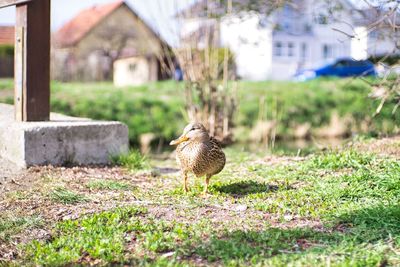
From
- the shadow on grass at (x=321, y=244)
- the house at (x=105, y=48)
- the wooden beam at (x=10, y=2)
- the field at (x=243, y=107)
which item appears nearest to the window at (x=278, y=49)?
the house at (x=105, y=48)

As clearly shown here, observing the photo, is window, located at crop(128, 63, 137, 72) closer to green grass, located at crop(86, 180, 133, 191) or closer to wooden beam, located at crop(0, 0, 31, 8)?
wooden beam, located at crop(0, 0, 31, 8)

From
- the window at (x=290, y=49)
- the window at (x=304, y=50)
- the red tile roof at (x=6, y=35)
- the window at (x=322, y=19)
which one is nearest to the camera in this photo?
the window at (x=322, y=19)

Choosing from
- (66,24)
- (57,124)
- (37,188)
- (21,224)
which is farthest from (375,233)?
(66,24)

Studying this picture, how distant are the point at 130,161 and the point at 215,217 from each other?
2788mm

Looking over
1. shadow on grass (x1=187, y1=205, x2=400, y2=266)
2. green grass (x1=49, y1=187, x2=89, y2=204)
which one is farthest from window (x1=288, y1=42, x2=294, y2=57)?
shadow on grass (x1=187, y1=205, x2=400, y2=266)

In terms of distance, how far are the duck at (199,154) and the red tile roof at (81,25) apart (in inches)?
1269

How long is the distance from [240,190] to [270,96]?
41.2ft

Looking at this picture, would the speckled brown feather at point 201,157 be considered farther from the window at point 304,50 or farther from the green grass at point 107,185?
the window at point 304,50

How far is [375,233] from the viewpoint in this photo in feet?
16.1

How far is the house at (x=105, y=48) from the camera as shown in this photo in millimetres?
33000

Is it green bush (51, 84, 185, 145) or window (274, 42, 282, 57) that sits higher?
window (274, 42, 282, 57)

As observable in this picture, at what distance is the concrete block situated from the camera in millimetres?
7387

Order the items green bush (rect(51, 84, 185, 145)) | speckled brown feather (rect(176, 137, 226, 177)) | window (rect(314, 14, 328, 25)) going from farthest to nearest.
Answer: green bush (rect(51, 84, 185, 145))
window (rect(314, 14, 328, 25))
speckled brown feather (rect(176, 137, 226, 177))

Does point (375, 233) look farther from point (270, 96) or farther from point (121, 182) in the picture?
point (270, 96)
